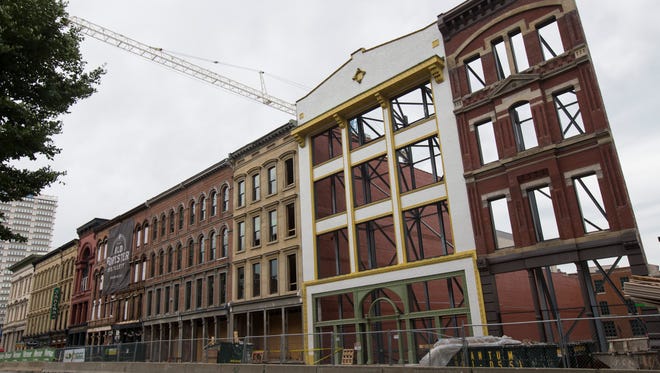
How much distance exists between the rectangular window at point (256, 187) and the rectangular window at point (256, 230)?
154cm

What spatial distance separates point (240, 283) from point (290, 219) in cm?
684

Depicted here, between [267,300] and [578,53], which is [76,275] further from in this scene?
[578,53]

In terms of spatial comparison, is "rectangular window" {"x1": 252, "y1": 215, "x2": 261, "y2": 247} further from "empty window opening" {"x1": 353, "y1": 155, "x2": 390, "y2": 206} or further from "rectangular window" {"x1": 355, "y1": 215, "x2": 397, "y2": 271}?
"rectangular window" {"x1": 355, "y1": 215, "x2": 397, "y2": 271}

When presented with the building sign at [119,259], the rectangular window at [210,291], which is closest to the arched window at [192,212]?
the rectangular window at [210,291]

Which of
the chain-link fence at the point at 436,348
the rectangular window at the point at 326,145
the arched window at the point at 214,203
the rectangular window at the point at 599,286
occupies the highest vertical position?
the rectangular window at the point at 326,145

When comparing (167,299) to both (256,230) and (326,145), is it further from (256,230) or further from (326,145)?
(326,145)

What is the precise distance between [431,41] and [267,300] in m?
19.6

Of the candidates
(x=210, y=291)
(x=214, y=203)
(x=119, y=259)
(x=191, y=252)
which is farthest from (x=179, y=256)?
(x=119, y=259)

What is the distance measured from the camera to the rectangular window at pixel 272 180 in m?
35.7

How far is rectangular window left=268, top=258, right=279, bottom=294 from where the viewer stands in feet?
110

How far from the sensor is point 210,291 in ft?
129

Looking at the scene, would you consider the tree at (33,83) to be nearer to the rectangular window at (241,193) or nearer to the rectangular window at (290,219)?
the rectangular window at (290,219)

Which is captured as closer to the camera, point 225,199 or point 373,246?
point 373,246

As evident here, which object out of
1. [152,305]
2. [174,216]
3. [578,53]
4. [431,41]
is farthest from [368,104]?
[152,305]
